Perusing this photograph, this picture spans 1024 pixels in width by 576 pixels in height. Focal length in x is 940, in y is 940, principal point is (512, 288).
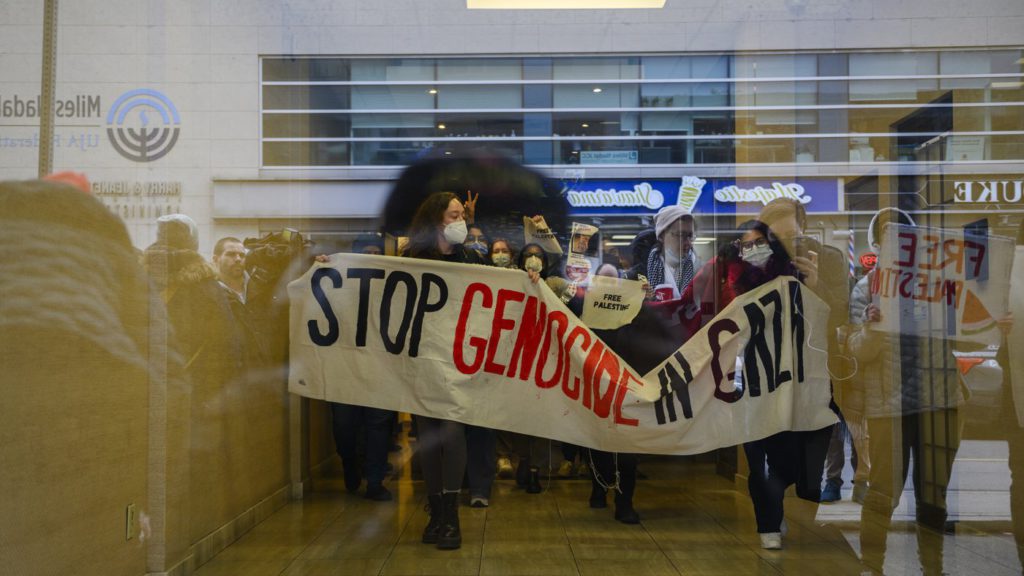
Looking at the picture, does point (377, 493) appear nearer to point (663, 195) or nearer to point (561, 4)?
point (663, 195)

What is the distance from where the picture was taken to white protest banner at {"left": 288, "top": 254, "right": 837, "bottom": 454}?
4.27 meters

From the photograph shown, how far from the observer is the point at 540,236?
227 inches

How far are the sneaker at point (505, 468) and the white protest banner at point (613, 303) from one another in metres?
1.56

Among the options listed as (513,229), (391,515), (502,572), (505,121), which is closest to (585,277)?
(513,229)

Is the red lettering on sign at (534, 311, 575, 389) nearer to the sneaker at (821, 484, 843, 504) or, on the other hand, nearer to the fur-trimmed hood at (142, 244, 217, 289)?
the fur-trimmed hood at (142, 244, 217, 289)

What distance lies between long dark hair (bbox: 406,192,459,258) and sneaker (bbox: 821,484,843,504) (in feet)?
8.00

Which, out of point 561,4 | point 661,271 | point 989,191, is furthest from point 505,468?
point 989,191

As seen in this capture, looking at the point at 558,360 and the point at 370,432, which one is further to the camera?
the point at 370,432

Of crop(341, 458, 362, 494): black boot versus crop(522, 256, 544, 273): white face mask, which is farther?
crop(341, 458, 362, 494): black boot

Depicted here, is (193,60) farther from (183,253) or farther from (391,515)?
(391,515)

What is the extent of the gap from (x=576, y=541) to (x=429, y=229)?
64.6 inches

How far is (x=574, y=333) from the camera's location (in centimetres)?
433

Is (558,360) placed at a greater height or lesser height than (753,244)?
lesser

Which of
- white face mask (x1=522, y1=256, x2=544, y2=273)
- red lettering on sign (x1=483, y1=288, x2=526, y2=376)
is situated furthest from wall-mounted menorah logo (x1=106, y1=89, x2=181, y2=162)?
white face mask (x1=522, y1=256, x2=544, y2=273)
